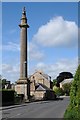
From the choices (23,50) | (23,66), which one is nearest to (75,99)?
(23,66)

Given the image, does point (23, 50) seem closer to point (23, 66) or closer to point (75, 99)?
point (23, 66)

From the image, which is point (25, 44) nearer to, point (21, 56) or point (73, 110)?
point (21, 56)

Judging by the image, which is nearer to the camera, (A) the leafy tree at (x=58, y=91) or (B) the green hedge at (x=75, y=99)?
(B) the green hedge at (x=75, y=99)

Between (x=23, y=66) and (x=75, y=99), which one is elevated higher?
(x=23, y=66)

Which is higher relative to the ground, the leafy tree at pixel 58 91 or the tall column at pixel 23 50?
the tall column at pixel 23 50

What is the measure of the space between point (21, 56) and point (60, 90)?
252ft

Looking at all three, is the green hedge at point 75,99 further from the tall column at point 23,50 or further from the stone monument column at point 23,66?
the tall column at point 23,50

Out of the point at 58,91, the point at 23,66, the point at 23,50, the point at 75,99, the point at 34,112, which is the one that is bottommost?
the point at 34,112

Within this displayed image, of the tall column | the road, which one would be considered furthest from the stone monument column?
the road

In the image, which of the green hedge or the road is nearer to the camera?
the green hedge

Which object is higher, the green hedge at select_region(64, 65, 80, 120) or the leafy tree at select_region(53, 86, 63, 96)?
the leafy tree at select_region(53, 86, 63, 96)

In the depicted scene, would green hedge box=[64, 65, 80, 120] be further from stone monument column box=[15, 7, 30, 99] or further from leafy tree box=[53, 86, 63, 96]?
leafy tree box=[53, 86, 63, 96]

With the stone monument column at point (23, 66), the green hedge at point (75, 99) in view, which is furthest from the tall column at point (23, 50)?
the green hedge at point (75, 99)

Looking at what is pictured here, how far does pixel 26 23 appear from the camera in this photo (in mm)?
68438
